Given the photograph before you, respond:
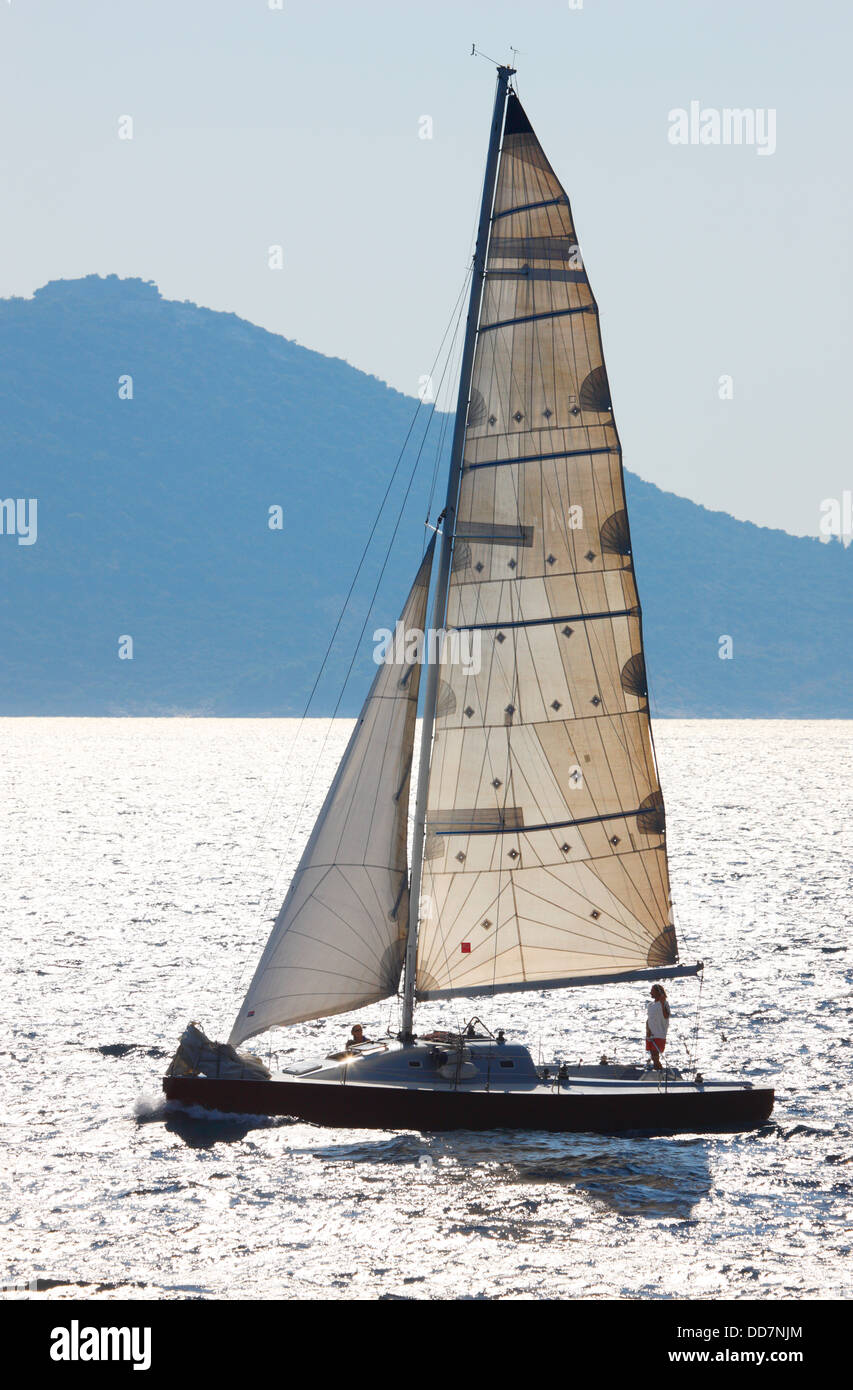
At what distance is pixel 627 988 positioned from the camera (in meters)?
54.7

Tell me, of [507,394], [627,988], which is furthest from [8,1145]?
[627,988]

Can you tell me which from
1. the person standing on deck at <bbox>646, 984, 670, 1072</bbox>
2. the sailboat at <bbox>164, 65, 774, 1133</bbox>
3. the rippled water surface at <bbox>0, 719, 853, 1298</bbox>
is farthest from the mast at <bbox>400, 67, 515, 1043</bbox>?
the person standing on deck at <bbox>646, 984, 670, 1072</bbox>

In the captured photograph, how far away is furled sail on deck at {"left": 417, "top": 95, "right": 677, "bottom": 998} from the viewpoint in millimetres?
28703

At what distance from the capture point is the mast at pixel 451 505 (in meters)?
28.6

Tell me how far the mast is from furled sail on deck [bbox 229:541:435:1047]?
0.91ft

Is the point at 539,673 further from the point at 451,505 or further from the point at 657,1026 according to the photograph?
the point at 657,1026

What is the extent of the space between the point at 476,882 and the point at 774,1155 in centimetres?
858

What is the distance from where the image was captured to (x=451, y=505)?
94.2ft

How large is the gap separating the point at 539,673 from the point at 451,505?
3687 mm

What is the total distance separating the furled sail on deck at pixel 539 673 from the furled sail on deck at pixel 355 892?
2.26 feet

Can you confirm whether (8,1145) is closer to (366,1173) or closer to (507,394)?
(366,1173)

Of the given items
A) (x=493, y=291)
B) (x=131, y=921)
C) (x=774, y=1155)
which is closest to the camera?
(x=493, y=291)

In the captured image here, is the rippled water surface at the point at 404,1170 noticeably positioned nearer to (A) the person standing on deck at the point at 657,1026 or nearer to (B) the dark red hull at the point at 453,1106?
(B) the dark red hull at the point at 453,1106
